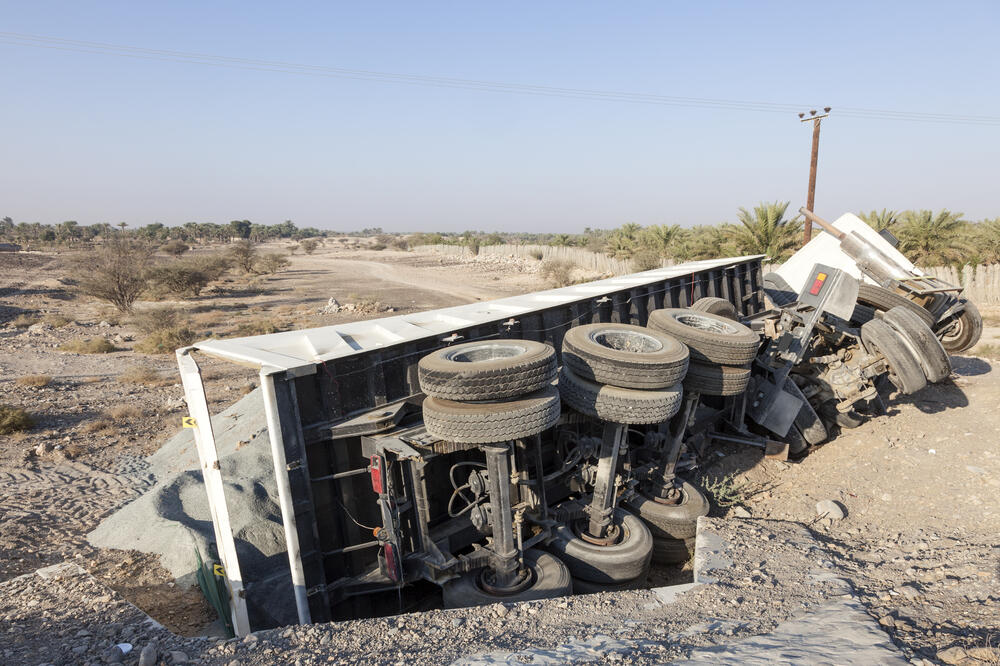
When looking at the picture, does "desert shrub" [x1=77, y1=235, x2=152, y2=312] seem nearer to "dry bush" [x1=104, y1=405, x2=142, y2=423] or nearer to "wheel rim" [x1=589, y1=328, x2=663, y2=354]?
"dry bush" [x1=104, y1=405, x2=142, y2=423]

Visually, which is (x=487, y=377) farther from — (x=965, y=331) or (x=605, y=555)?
(x=965, y=331)

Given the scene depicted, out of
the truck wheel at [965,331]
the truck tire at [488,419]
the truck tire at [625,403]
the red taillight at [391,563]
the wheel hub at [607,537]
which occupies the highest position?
the truck tire at [488,419]

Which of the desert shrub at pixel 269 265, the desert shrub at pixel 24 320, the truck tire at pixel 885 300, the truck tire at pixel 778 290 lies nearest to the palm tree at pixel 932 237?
the truck tire at pixel 778 290

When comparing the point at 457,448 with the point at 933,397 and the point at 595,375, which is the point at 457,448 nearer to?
the point at 595,375

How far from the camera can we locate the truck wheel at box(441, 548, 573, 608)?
167 inches

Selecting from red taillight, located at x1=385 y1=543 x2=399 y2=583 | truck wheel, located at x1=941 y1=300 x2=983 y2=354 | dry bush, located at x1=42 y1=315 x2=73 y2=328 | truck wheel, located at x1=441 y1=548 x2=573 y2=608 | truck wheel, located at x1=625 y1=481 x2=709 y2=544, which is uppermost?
truck wheel, located at x1=941 y1=300 x2=983 y2=354

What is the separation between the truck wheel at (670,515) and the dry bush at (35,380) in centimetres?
1266

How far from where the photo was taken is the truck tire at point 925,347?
6344 mm

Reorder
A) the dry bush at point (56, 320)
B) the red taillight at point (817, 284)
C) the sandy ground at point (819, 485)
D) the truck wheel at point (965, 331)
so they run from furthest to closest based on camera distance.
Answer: the dry bush at point (56, 320) → the truck wheel at point (965, 331) → the red taillight at point (817, 284) → the sandy ground at point (819, 485)

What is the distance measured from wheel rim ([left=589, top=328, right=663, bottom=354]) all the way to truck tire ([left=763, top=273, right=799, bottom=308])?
297 inches

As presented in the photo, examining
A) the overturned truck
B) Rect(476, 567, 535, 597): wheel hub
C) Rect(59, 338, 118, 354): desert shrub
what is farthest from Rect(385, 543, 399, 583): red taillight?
Rect(59, 338, 118, 354): desert shrub

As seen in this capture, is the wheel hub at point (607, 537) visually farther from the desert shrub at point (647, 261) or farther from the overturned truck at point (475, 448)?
the desert shrub at point (647, 261)

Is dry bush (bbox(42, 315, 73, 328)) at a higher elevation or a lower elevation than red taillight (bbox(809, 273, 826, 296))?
lower

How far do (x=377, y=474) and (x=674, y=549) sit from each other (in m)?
3.25
